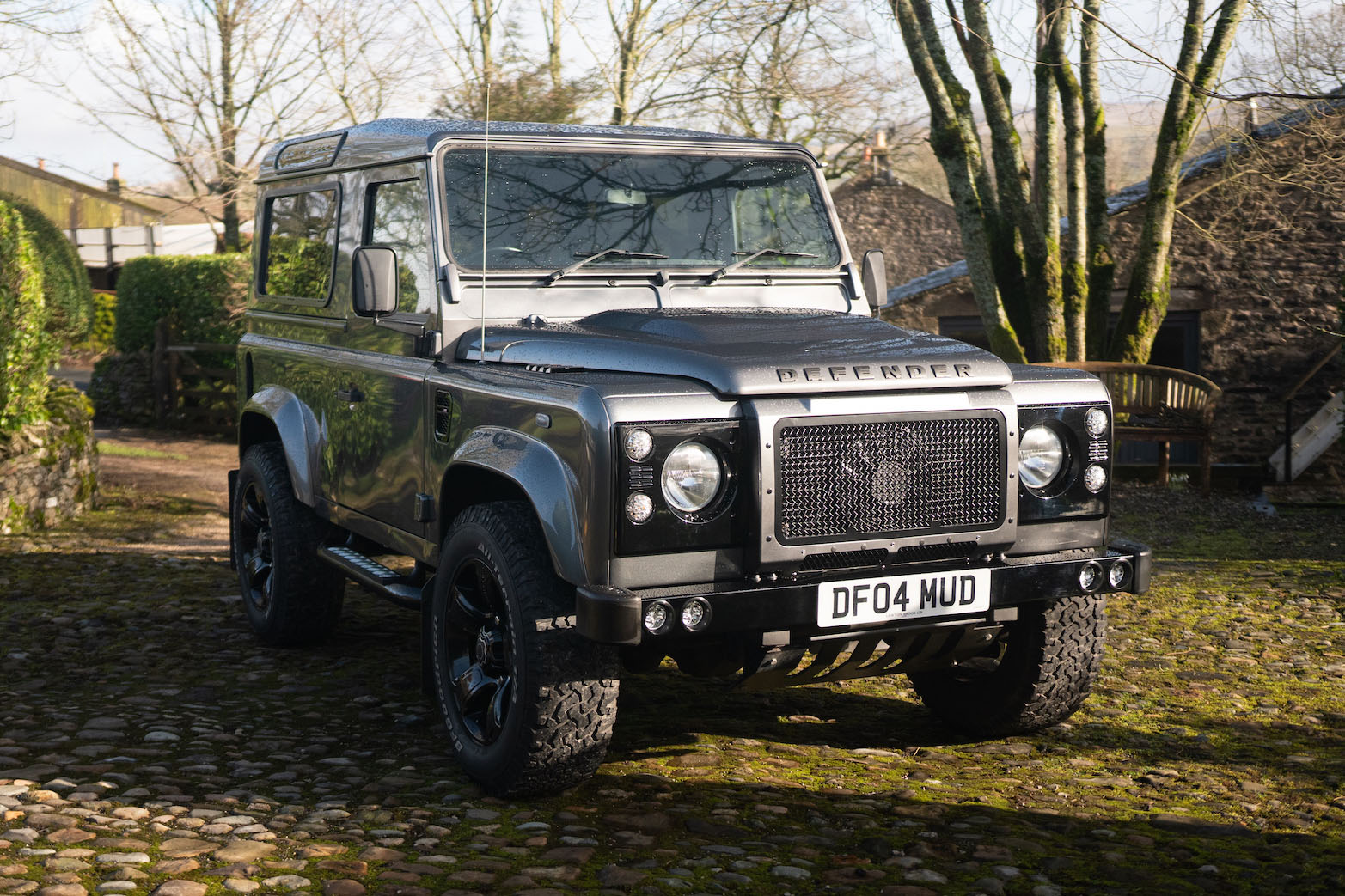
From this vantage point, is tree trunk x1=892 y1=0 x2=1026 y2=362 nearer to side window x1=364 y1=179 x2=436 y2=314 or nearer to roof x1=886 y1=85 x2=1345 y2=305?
roof x1=886 y1=85 x2=1345 y2=305

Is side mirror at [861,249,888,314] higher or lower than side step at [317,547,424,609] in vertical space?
higher

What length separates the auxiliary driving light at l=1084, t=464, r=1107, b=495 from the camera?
439cm

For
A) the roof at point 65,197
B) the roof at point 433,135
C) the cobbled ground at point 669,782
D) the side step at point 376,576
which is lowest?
the cobbled ground at point 669,782

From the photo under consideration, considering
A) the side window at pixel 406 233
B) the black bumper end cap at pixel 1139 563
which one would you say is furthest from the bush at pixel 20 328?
the black bumper end cap at pixel 1139 563

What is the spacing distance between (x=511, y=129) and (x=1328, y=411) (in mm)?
11127

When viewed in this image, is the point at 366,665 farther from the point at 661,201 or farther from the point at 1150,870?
the point at 1150,870

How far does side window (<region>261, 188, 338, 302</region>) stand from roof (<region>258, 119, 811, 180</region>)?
22 cm

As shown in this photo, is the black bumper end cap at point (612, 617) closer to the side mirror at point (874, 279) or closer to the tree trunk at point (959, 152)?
the side mirror at point (874, 279)

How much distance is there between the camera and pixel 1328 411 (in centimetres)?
1367

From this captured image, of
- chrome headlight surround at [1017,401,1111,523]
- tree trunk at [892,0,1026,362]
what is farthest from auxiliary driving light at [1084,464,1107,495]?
tree trunk at [892,0,1026,362]

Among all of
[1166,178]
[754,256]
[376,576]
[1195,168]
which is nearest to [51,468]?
[376,576]

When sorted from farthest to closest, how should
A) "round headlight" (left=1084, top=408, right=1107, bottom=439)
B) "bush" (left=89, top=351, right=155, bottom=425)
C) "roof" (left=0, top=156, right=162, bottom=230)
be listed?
"roof" (left=0, top=156, right=162, bottom=230) → "bush" (left=89, top=351, right=155, bottom=425) → "round headlight" (left=1084, top=408, right=1107, bottom=439)

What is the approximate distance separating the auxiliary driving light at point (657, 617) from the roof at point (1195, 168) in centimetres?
947

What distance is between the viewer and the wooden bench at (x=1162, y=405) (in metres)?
12.5
